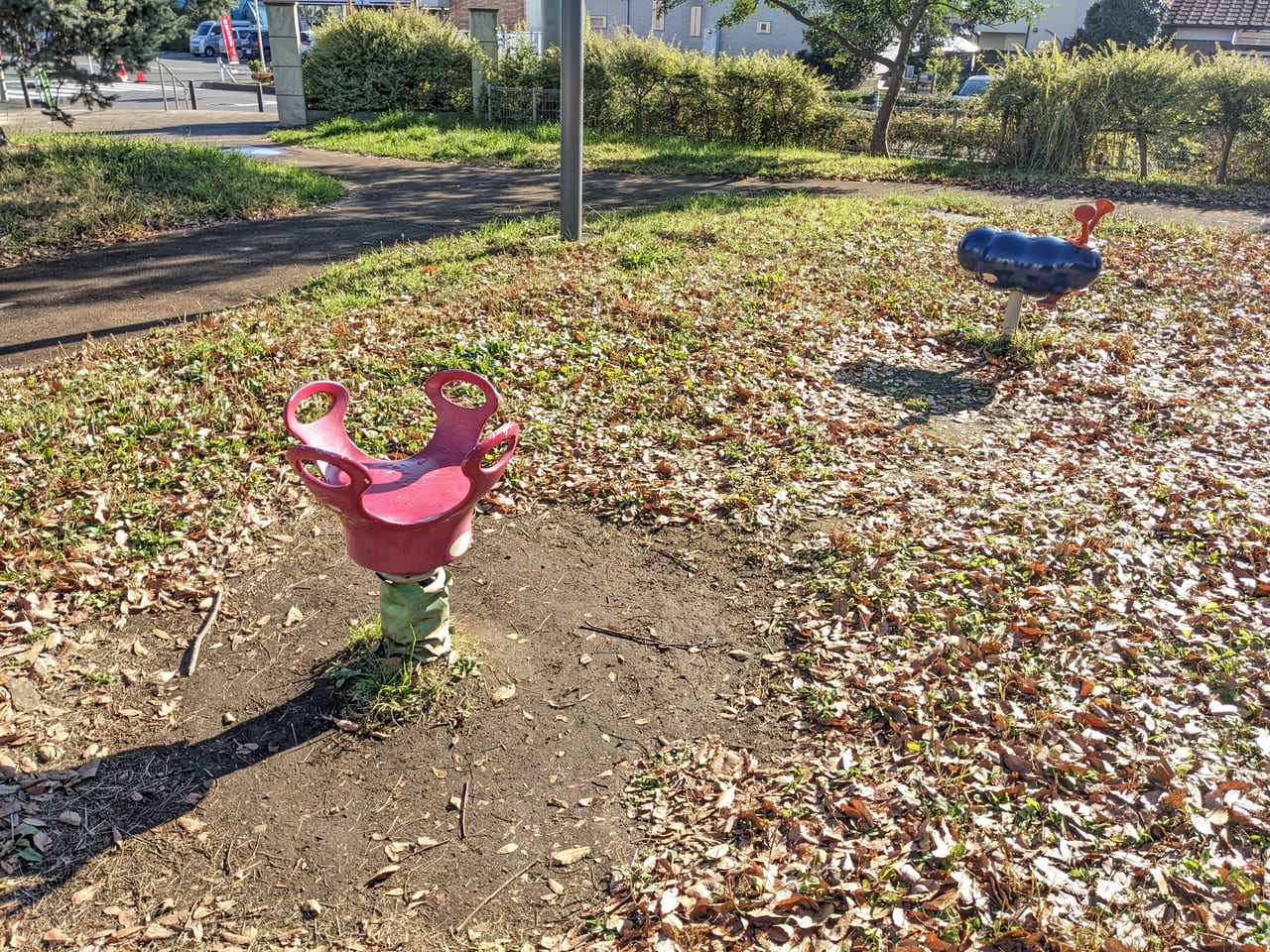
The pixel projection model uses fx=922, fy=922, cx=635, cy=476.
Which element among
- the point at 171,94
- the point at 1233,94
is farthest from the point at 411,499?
the point at 171,94

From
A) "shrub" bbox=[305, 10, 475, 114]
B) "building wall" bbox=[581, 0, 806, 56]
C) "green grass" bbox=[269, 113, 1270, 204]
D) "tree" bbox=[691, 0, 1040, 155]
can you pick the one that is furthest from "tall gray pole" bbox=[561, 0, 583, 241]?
"building wall" bbox=[581, 0, 806, 56]

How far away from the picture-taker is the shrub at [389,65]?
20.5m

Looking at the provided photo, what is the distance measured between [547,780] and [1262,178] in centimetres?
1871

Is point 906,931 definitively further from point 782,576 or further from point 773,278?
point 773,278

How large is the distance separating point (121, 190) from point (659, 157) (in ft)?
32.1

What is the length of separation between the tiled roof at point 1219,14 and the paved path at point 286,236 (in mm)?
30800

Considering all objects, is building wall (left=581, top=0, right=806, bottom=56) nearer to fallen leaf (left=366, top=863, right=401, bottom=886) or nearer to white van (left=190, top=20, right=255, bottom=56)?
white van (left=190, top=20, right=255, bottom=56)

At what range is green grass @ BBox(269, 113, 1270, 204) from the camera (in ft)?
52.8

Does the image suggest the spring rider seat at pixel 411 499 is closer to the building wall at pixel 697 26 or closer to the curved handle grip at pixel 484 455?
the curved handle grip at pixel 484 455

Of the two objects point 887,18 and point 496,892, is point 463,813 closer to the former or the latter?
point 496,892

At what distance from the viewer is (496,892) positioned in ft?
9.53

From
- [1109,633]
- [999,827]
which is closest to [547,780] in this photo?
[999,827]

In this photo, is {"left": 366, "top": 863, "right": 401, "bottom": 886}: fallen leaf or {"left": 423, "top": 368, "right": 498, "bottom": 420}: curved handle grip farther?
{"left": 423, "top": 368, "right": 498, "bottom": 420}: curved handle grip

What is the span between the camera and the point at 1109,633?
419 cm
